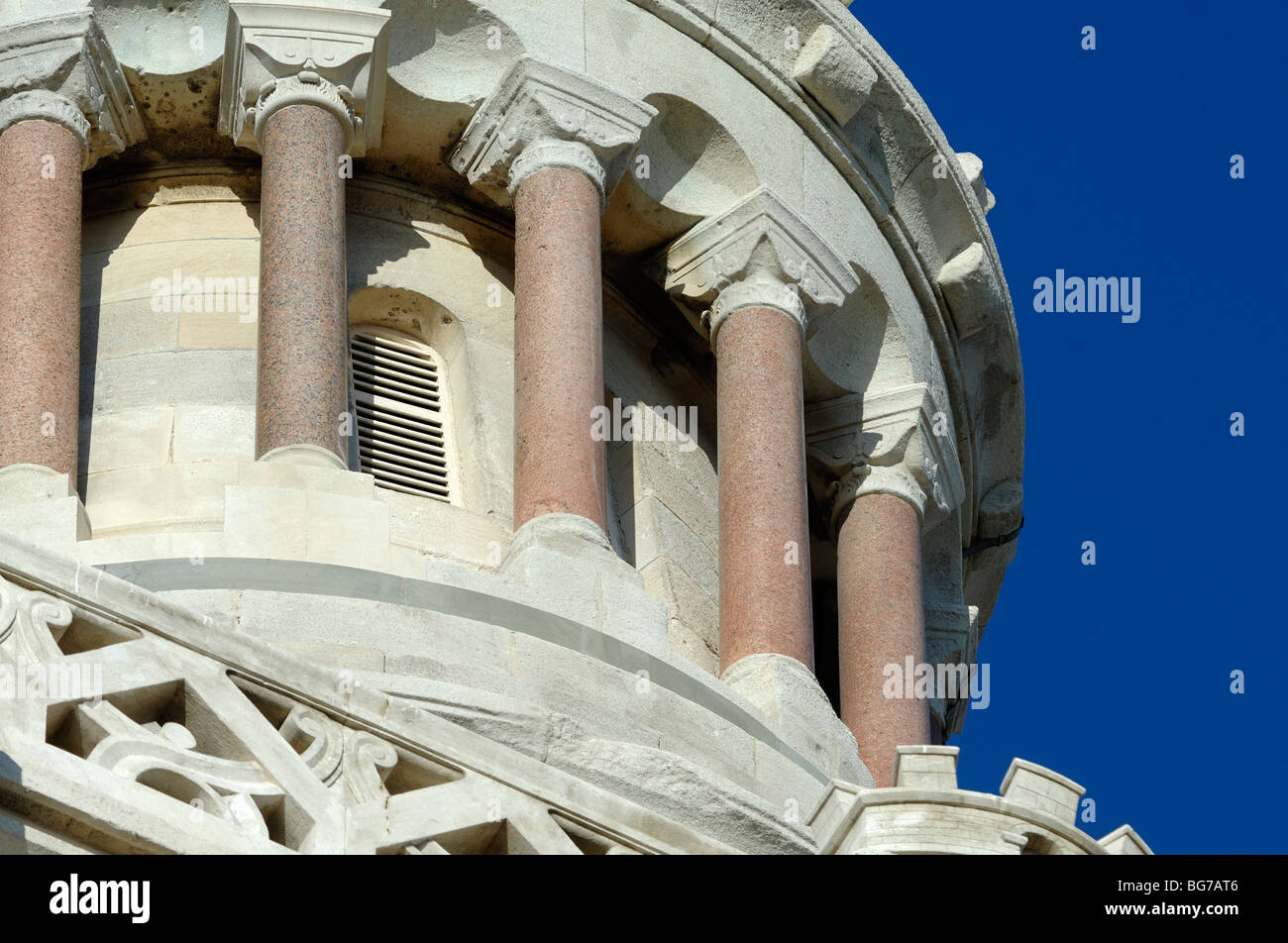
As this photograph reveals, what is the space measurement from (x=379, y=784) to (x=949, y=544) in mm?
15187

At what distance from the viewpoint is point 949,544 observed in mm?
28609

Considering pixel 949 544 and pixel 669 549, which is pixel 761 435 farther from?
pixel 949 544

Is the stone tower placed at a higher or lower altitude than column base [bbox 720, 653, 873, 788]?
higher

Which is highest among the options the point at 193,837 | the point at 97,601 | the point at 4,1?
the point at 4,1

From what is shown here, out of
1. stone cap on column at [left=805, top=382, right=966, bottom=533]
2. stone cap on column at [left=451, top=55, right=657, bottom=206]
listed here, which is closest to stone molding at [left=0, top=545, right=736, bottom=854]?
stone cap on column at [left=451, top=55, right=657, bottom=206]

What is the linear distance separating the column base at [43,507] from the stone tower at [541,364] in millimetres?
33

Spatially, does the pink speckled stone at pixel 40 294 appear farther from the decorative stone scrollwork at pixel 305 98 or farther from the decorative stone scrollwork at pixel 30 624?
the decorative stone scrollwork at pixel 30 624

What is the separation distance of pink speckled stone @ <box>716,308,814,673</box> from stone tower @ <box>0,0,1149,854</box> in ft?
0.09

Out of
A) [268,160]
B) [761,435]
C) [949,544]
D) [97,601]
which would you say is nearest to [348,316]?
[268,160]

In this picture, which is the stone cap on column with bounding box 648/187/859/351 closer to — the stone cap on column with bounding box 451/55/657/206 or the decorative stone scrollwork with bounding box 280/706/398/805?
the stone cap on column with bounding box 451/55/657/206

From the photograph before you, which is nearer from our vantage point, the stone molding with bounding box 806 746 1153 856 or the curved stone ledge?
the stone molding with bounding box 806 746 1153 856

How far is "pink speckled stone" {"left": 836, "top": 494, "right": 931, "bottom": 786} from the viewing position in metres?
25.3

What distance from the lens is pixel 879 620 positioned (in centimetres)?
2603

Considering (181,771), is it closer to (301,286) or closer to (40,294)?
(301,286)
